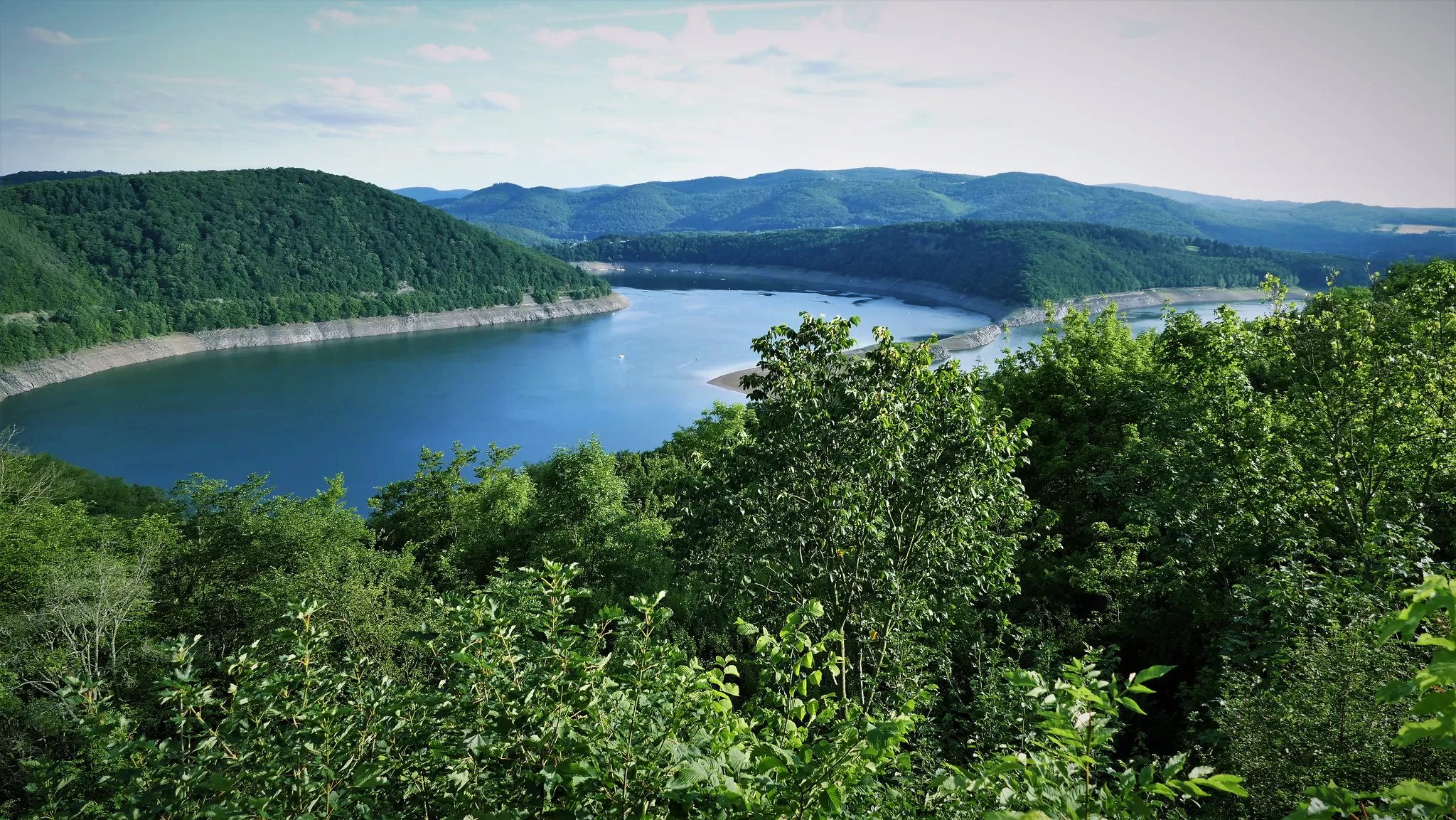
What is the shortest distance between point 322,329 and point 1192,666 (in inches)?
4196

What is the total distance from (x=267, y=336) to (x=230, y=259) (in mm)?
25443

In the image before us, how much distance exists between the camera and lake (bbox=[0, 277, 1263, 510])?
51.4 m

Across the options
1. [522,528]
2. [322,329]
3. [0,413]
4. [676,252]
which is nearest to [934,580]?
[522,528]

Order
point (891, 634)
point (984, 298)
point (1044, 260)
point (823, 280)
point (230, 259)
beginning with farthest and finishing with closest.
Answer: point (823, 280)
point (1044, 260)
point (984, 298)
point (230, 259)
point (891, 634)

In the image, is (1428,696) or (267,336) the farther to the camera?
(267,336)

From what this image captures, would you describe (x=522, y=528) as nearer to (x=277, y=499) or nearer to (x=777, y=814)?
(x=277, y=499)

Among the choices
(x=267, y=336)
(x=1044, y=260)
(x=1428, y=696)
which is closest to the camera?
(x=1428, y=696)

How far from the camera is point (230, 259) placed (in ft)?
366

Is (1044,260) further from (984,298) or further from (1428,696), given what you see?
(1428,696)

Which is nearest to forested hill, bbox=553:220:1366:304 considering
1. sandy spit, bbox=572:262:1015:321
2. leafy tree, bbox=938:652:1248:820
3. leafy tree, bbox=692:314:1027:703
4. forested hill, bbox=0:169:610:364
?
sandy spit, bbox=572:262:1015:321

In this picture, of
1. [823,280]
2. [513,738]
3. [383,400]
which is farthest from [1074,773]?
[823,280]

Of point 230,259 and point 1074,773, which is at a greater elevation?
point 230,259

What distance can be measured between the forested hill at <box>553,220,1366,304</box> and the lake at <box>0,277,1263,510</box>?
18946 millimetres

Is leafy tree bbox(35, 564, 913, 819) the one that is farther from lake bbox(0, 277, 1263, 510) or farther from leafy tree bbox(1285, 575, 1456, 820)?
lake bbox(0, 277, 1263, 510)
